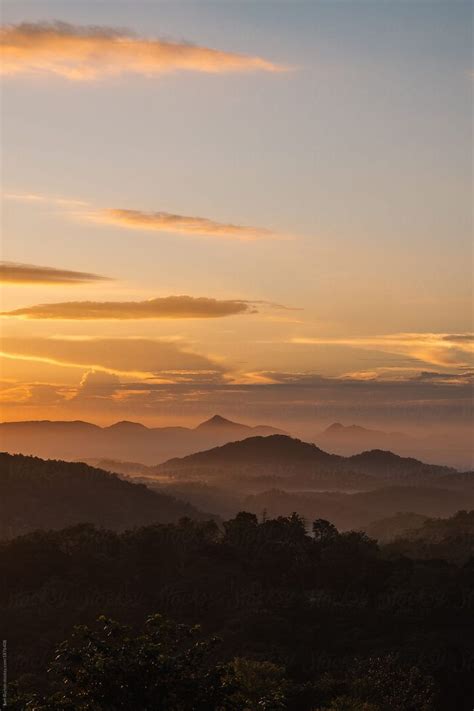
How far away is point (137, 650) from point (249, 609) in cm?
13716

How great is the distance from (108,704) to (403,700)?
200 feet

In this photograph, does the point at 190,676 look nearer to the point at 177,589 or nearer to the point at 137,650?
the point at 137,650

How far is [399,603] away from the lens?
586 feet

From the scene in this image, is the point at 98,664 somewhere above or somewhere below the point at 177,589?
above

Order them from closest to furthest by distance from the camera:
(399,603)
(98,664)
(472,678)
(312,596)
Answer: (98,664), (472,678), (399,603), (312,596)

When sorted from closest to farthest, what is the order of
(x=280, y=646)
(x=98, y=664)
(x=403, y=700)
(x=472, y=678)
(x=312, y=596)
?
(x=98, y=664), (x=403, y=700), (x=472, y=678), (x=280, y=646), (x=312, y=596)

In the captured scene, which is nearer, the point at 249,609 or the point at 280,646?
the point at 280,646

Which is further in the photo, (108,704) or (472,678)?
(472,678)

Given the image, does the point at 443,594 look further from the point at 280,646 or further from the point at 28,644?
the point at 28,644

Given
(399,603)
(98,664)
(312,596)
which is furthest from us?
(312,596)

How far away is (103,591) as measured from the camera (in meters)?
198

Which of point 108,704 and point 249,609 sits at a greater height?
point 108,704

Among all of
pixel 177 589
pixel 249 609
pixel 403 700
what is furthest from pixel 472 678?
pixel 177 589

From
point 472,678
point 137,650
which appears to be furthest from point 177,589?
point 137,650
